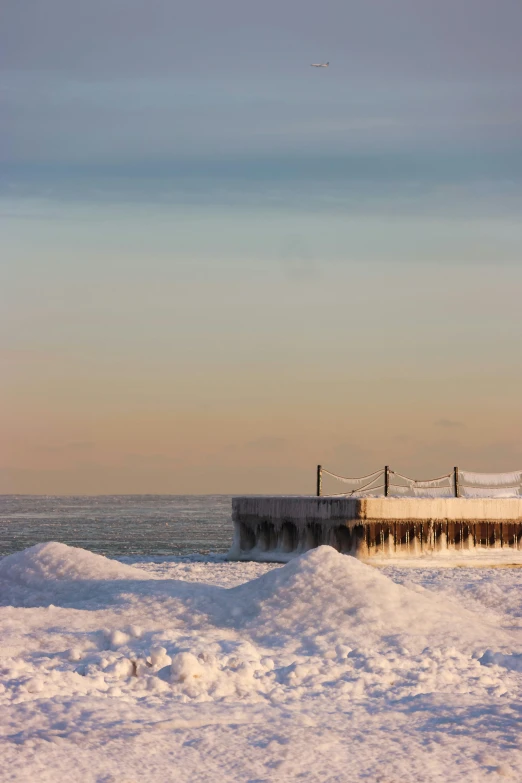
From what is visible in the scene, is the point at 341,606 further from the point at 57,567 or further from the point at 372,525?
the point at 372,525

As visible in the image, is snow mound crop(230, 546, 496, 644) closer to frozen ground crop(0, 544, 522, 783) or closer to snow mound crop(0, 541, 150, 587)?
frozen ground crop(0, 544, 522, 783)

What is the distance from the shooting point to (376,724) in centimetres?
739

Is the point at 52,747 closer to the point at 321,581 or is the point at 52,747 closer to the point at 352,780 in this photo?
the point at 352,780

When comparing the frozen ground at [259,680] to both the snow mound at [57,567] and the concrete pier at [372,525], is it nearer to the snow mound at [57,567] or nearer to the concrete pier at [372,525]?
the snow mound at [57,567]

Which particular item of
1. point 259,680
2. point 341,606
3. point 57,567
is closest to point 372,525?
point 57,567

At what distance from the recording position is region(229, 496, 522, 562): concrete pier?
22.1 meters

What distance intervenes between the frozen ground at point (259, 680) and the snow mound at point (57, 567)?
88 millimetres

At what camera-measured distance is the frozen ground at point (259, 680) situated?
6430mm

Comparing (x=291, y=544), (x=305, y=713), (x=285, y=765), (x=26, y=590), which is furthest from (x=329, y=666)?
(x=291, y=544)

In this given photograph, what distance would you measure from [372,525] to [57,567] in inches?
358

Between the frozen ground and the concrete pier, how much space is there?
7.51 meters

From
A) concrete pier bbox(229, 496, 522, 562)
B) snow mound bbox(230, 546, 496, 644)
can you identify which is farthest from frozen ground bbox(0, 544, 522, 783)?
concrete pier bbox(229, 496, 522, 562)

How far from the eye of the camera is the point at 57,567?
1495 cm

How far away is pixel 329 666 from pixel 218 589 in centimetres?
360
